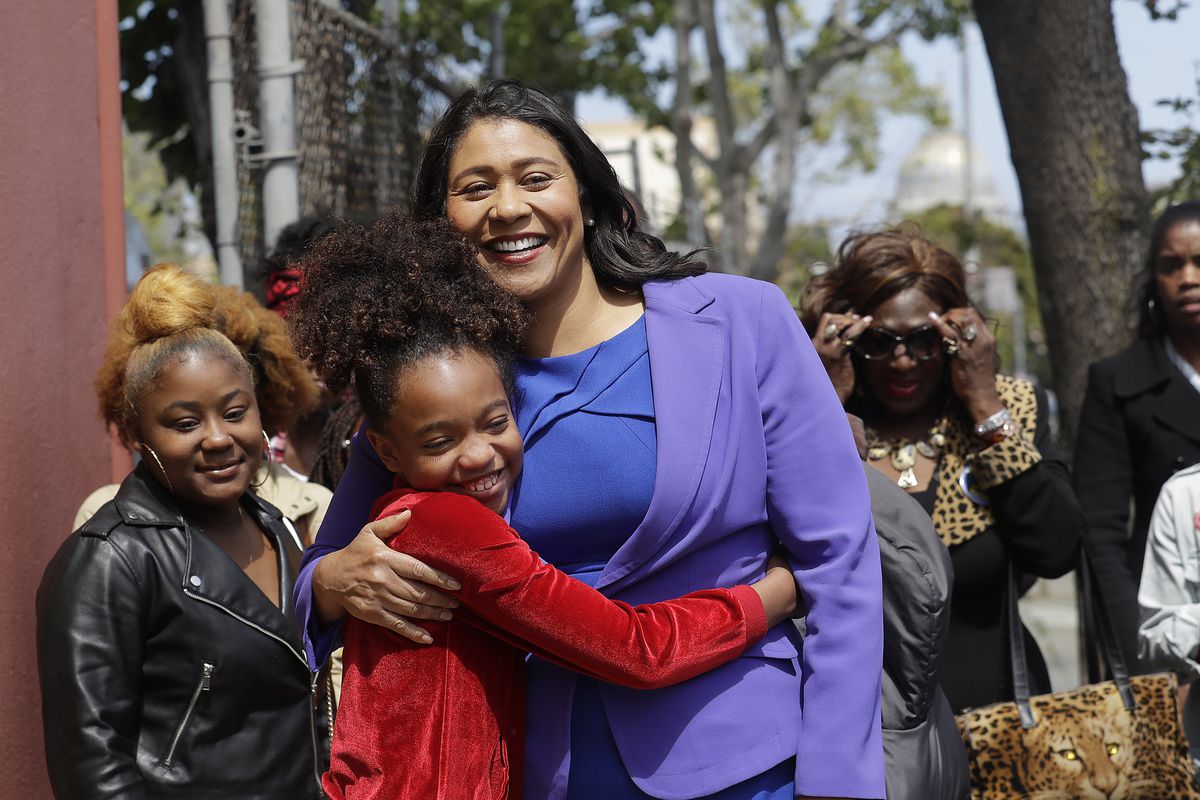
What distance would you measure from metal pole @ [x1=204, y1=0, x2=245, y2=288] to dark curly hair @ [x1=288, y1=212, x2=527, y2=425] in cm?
308

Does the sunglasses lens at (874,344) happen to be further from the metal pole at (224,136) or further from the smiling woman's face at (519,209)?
the metal pole at (224,136)

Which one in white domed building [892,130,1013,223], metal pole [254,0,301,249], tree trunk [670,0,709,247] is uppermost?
white domed building [892,130,1013,223]

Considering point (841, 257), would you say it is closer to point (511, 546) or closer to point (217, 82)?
point (511, 546)

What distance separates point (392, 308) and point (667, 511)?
60cm

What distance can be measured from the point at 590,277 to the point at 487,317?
0.99 ft

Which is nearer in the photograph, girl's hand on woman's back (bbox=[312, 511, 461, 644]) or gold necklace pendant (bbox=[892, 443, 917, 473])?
girl's hand on woman's back (bbox=[312, 511, 461, 644])

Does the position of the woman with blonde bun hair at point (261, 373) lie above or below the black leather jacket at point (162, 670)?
above

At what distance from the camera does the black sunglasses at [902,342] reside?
3.93 m

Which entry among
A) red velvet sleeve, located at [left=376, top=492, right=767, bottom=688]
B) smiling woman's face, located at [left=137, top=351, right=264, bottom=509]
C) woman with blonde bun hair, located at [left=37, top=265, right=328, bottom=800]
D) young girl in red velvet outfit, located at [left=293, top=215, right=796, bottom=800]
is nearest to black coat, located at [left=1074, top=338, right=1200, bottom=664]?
young girl in red velvet outfit, located at [left=293, top=215, right=796, bottom=800]

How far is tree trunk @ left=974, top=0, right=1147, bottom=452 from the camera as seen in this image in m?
6.04

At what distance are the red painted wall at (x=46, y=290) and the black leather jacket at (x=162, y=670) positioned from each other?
766 millimetres

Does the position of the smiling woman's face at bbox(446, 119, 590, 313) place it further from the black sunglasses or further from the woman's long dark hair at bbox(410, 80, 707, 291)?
the black sunglasses

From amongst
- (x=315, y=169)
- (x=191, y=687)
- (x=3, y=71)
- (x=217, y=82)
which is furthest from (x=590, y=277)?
(x=315, y=169)

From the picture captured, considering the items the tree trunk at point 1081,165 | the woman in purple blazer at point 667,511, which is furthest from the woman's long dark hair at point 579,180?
the tree trunk at point 1081,165
